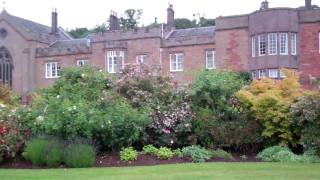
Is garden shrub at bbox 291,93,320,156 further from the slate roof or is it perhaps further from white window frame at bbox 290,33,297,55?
the slate roof

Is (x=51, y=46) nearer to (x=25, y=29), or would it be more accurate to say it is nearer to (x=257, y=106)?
(x=25, y=29)

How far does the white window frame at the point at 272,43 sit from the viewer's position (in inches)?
1693

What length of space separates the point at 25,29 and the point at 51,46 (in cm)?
327

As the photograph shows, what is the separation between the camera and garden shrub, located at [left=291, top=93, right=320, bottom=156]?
15688mm

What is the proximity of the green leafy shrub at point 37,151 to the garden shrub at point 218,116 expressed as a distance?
16.8 ft

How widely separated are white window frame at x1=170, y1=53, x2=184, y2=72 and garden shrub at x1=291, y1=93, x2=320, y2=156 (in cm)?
3326

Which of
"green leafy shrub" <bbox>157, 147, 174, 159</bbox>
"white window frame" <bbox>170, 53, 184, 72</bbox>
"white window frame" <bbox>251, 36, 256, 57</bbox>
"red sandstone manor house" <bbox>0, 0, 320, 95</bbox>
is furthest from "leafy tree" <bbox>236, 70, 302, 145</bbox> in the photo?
"white window frame" <bbox>170, 53, 184, 72</bbox>

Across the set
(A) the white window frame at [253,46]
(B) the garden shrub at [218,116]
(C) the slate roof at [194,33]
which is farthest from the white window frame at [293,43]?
(B) the garden shrub at [218,116]

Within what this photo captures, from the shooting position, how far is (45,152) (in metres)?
14.5

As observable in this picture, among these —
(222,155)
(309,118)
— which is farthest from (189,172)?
(309,118)

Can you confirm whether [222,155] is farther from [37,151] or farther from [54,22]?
[54,22]

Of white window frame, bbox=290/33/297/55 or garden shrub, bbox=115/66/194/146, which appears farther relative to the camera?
white window frame, bbox=290/33/297/55

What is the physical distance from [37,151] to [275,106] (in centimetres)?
757

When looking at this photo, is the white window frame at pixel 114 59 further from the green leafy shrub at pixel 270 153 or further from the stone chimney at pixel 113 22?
the green leafy shrub at pixel 270 153
